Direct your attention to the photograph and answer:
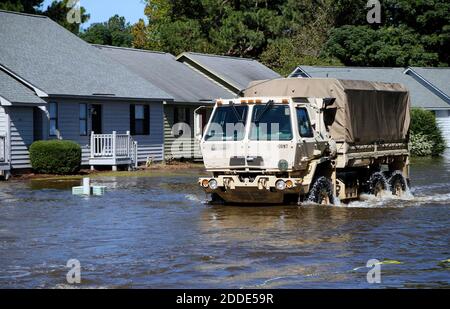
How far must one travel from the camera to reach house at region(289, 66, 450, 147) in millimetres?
65500

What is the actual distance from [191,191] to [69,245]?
12.4 metres

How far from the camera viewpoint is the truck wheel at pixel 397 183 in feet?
84.2

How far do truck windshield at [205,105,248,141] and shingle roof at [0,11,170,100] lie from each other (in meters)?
15.6

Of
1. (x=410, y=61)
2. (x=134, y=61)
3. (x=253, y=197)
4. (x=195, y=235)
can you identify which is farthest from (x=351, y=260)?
(x=410, y=61)

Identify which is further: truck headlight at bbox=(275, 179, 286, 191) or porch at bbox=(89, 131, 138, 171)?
porch at bbox=(89, 131, 138, 171)

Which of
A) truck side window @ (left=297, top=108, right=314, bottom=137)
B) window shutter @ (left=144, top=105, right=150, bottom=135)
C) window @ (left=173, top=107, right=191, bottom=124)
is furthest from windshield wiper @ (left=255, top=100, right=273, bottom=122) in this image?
window @ (left=173, top=107, right=191, bottom=124)

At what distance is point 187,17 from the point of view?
7981cm

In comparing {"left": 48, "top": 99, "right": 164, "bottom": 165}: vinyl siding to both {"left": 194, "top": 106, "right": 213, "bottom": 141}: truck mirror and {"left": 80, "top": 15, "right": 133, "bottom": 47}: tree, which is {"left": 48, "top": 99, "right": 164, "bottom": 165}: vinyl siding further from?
{"left": 80, "top": 15, "right": 133, "bottom": 47}: tree

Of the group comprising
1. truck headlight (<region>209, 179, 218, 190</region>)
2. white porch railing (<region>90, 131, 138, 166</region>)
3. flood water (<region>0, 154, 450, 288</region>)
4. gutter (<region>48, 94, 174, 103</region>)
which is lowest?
flood water (<region>0, 154, 450, 288</region>)

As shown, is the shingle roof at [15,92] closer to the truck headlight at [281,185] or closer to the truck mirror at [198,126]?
the truck mirror at [198,126]

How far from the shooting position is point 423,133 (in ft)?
180

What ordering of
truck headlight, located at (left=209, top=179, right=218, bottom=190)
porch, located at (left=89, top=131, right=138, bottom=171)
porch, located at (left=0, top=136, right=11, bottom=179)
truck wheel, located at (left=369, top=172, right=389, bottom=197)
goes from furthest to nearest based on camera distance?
porch, located at (left=89, top=131, right=138, bottom=171) → porch, located at (left=0, top=136, right=11, bottom=179) → truck wheel, located at (left=369, top=172, right=389, bottom=197) → truck headlight, located at (left=209, top=179, right=218, bottom=190)

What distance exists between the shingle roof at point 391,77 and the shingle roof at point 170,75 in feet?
46.2
